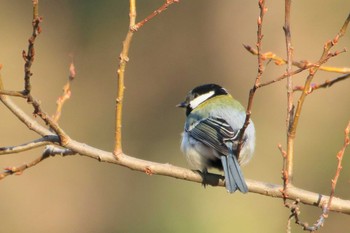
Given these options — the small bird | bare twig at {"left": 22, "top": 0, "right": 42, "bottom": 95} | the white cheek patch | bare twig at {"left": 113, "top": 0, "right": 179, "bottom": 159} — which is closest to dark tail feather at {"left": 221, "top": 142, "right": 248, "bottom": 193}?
the small bird

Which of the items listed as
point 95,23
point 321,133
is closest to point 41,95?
point 95,23

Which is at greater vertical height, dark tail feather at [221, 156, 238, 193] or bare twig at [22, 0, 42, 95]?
bare twig at [22, 0, 42, 95]

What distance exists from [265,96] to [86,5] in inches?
114

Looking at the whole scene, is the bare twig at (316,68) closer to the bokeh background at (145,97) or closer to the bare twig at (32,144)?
the bare twig at (32,144)

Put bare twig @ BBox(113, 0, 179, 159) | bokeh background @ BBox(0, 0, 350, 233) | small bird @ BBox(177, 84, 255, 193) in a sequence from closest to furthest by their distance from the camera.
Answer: bare twig @ BBox(113, 0, 179, 159) < small bird @ BBox(177, 84, 255, 193) < bokeh background @ BBox(0, 0, 350, 233)

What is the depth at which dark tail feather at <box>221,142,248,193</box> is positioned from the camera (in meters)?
2.86

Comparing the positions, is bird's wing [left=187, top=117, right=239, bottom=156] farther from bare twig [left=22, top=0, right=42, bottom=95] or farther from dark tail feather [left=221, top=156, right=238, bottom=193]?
bare twig [left=22, top=0, right=42, bottom=95]

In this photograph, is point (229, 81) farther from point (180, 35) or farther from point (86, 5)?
point (86, 5)

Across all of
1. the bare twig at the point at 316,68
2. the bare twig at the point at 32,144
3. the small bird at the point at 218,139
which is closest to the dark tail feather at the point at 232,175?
the small bird at the point at 218,139

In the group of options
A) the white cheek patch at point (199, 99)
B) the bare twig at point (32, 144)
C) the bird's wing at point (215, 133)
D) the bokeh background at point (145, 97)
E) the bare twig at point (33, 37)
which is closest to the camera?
the bare twig at point (33, 37)

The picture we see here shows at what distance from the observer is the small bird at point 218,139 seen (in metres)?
3.19

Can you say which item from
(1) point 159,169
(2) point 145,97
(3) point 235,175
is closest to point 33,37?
(1) point 159,169

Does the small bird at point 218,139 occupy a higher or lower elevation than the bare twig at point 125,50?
lower

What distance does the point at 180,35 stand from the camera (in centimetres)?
880
